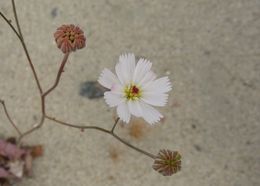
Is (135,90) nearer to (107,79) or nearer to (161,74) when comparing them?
(107,79)

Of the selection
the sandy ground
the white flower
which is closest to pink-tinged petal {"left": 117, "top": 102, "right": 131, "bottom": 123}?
the white flower

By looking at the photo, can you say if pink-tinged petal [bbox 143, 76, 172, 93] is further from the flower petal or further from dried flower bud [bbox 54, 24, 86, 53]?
dried flower bud [bbox 54, 24, 86, 53]

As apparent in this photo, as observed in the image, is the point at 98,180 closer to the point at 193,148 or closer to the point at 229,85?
the point at 193,148

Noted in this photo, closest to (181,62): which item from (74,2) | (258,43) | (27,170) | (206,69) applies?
(206,69)

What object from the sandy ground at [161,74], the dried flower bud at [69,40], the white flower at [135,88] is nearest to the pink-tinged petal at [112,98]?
the white flower at [135,88]

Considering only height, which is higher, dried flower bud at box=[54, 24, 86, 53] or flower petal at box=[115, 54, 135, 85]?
flower petal at box=[115, 54, 135, 85]

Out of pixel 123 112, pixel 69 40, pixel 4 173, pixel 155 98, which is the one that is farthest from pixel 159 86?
pixel 4 173
